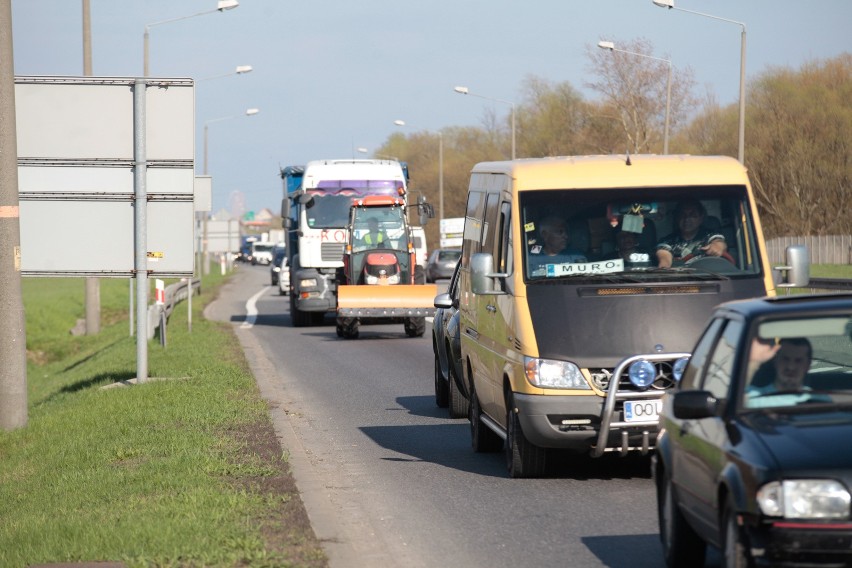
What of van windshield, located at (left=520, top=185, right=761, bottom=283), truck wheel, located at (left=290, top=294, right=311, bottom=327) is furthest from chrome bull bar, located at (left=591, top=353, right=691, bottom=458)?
truck wheel, located at (left=290, top=294, right=311, bottom=327)

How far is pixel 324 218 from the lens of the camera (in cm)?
3312

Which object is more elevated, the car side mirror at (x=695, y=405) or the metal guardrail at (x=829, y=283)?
the car side mirror at (x=695, y=405)

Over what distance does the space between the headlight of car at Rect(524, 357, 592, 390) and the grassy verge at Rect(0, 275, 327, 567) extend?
1.86 meters

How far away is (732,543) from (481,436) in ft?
20.8

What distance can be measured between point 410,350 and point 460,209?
7425cm

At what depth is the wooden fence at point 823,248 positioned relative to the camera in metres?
58.0

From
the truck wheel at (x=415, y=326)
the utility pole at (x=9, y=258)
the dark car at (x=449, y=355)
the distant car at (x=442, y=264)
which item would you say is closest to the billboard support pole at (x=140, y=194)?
the utility pole at (x=9, y=258)

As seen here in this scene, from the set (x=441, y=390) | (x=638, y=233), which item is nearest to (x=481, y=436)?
(x=638, y=233)

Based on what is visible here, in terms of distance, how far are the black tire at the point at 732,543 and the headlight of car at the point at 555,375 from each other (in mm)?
3946

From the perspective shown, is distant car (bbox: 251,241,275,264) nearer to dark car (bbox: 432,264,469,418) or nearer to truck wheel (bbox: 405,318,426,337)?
truck wheel (bbox: 405,318,426,337)

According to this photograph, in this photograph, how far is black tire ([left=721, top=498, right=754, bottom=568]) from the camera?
224 inches

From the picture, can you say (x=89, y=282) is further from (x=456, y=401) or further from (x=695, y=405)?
(x=695, y=405)

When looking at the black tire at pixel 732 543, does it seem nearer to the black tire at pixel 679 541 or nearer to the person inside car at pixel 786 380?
the person inside car at pixel 786 380

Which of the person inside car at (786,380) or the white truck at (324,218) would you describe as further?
the white truck at (324,218)
